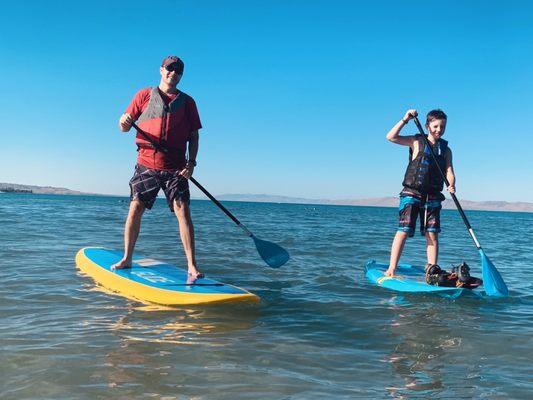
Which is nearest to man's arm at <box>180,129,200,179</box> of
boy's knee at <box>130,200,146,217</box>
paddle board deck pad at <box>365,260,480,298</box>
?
boy's knee at <box>130,200,146,217</box>

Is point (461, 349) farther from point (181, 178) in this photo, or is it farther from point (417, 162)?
point (181, 178)

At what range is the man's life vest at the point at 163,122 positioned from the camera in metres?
5.16

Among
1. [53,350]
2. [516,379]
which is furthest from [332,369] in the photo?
[53,350]

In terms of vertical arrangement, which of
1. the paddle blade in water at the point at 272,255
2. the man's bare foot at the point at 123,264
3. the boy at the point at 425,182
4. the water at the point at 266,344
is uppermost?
the boy at the point at 425,182

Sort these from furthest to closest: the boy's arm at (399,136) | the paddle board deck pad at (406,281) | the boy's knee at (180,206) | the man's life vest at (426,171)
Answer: the man's life vest at (426,171), the boy's arm at (399,136), the paddle board deck pad at (406,281), the boy's knee at (180,206)

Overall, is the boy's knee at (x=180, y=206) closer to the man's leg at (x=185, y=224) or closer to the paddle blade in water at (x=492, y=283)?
the man's leg at (x=185, y=224)

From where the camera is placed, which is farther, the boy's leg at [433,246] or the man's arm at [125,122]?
the boy's leg at [433,246]

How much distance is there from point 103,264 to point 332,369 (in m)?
3.61

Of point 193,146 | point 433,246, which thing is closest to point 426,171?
point 433,246

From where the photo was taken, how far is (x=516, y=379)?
121 inches

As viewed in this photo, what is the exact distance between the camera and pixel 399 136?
236 inches

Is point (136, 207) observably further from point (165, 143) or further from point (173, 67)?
point (173, 67)

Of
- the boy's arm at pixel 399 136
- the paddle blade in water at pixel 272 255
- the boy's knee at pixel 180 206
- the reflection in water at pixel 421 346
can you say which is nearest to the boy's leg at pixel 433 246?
the reflection in water at pixel 421 346

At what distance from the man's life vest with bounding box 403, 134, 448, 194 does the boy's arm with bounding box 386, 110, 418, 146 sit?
0.37ft
